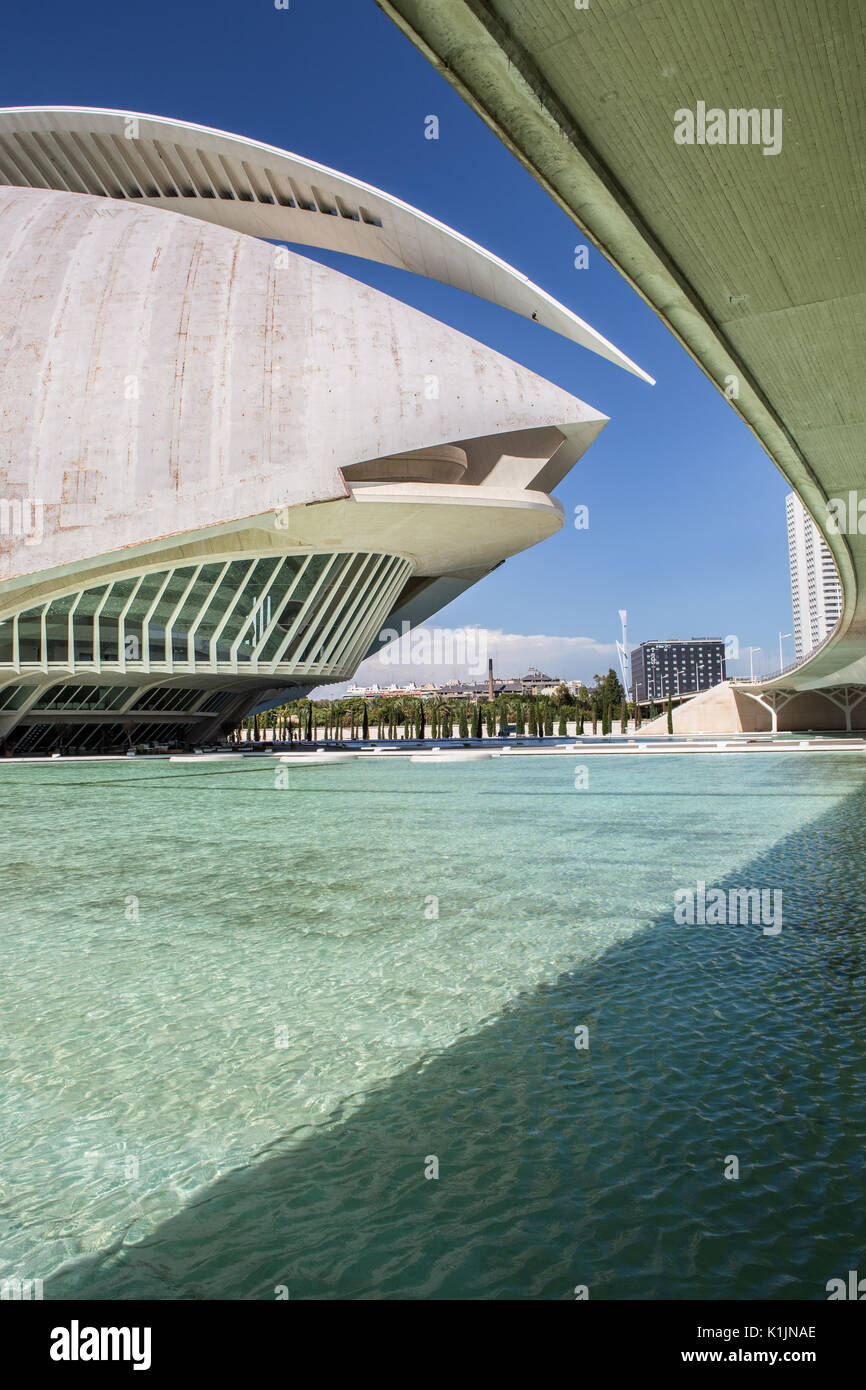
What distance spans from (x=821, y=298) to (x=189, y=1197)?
5038 millimetres

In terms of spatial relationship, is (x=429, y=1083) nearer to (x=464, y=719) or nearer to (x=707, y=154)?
(x=707, y=154)

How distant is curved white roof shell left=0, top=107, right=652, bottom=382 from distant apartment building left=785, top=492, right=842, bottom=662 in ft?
260

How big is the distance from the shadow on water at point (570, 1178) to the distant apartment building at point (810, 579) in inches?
4104

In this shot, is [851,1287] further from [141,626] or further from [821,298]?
[141,626]

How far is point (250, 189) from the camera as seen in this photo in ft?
104

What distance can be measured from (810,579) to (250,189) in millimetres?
89588

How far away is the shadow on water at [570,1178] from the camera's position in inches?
84.7

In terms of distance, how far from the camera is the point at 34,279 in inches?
1024
